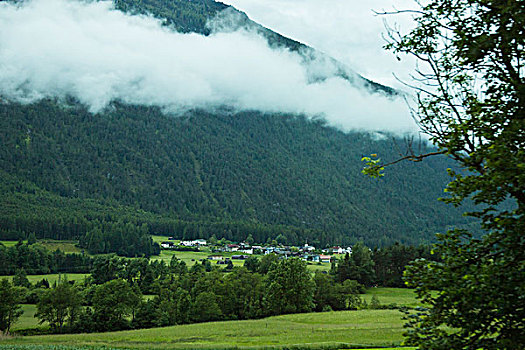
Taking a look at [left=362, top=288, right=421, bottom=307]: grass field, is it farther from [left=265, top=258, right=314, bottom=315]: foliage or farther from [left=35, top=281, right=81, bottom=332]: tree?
[left=35, top=281, right=81, bottom=332]: tree

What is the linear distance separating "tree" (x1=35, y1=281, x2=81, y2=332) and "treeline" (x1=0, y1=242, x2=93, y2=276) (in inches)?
2742

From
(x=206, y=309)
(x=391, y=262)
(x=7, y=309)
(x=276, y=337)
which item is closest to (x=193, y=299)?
(x=206, y=309)

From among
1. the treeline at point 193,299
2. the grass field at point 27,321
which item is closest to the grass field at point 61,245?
the treeline at point 193,299

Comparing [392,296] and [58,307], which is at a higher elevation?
[392,296]

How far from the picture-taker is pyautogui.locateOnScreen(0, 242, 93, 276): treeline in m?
129

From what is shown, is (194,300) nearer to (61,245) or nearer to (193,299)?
(193,299)

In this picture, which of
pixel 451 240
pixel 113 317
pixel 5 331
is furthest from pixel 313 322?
pixel 451 240

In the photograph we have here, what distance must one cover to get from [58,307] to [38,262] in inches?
3172

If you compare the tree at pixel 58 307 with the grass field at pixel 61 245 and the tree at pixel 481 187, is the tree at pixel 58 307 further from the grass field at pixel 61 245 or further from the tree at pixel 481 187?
the grass field at pixel 61 245

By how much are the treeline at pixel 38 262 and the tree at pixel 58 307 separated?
6964cm

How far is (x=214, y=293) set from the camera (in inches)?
3039

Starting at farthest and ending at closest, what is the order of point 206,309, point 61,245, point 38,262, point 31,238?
point 61,245, point 31,238, point 38,262, point 206,309

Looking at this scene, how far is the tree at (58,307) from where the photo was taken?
217 feet

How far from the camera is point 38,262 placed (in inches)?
5369
